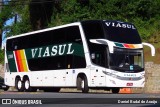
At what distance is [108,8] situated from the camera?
49.9m

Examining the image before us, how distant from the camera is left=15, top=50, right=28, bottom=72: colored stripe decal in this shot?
33959mm

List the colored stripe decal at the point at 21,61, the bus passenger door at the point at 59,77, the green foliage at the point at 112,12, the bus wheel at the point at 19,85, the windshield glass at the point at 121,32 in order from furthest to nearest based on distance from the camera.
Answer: the green foliage at the point at 112,12
the bus wheel at the point at 19,85
the colored stripe decal at the point at 21,61
the bus passenger door at the point at 59,77
the windshield glass at the point at 121,32

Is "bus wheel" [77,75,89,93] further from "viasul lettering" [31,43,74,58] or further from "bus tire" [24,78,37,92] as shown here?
"bus tire" [24,78,37,92]

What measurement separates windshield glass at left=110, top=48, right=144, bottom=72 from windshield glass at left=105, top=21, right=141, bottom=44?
628 millimetres

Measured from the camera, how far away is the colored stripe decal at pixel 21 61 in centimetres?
3396

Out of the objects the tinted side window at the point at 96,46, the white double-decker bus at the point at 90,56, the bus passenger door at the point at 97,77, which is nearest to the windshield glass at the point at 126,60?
the white double-decker bus at the point at 90,56

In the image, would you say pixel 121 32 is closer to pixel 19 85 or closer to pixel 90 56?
pixel 90 56

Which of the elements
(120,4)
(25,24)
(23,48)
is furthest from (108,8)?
(23,48)

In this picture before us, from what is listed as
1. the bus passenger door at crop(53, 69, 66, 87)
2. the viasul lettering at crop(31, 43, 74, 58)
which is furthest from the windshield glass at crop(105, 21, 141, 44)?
the bus passenger door at crop(53, 69, 66, 87)

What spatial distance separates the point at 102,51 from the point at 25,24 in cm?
3074

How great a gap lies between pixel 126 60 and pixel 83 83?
2.85 metres

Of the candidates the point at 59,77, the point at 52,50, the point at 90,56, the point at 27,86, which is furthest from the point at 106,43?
the point at 27,86

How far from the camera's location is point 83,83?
28.6m

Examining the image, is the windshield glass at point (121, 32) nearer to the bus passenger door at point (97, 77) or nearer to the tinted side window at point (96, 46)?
the tinted side window at point (96, 46)
